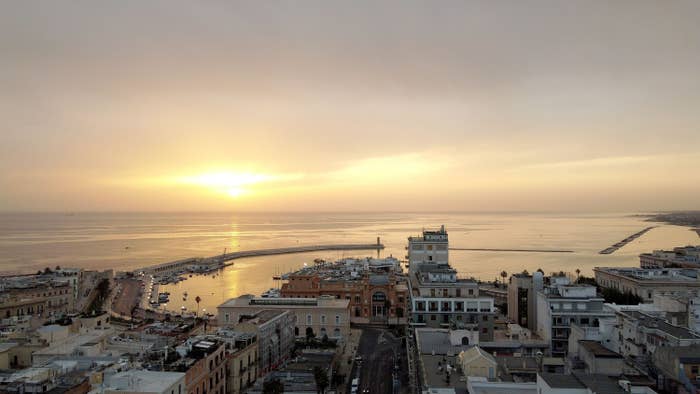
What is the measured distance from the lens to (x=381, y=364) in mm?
27625

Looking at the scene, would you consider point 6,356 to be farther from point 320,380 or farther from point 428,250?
point 428,250

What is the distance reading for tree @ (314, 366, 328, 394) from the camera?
19484 millimetres

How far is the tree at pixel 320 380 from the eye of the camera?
767 inches

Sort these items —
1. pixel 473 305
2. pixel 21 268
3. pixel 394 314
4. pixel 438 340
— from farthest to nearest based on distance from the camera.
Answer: pixel 21 268
pixel 394 314
pixel 473 305
pixel 438 340

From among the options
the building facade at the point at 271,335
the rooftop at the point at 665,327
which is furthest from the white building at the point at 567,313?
the building facade at the point at 271,335

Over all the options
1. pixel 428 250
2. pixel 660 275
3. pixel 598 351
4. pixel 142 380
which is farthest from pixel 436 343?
pixel 660 275

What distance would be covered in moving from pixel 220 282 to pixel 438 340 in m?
50.6

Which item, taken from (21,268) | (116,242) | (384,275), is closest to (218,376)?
(384,275)

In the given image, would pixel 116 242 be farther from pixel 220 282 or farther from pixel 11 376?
pixel 11 376

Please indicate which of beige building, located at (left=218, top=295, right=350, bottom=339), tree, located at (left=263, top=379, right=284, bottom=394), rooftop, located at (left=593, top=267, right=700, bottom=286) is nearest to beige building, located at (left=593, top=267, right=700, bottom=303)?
rooftop, located at (left=593, top=267, right=700, bottom=286)

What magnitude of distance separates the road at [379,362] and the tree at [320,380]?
12.6ft

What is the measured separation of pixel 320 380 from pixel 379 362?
364 inches

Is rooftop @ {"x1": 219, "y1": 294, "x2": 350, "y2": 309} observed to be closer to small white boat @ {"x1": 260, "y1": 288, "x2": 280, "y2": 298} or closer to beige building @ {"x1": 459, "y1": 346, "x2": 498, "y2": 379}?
small white boat @ {"x1": 260, "y1": 288, "x2": 280, "y2": 298}

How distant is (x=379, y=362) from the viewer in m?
28.1
